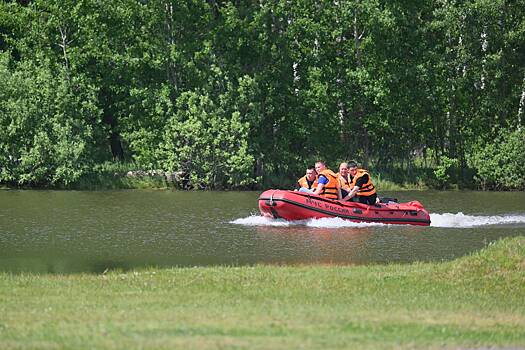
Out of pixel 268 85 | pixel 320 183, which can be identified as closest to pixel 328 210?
pixel 320 183

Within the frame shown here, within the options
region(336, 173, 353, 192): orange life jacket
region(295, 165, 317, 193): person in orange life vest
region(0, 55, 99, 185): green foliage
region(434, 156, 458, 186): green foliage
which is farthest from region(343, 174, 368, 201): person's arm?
region(0, 55, 99, 185): green foliage

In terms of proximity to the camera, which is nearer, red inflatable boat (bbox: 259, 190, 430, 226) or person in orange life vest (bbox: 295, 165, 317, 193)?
red inflatable boat (bbox: 259, 190, 430, 226)

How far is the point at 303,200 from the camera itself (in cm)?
2694

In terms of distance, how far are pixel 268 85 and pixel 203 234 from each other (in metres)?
19.1

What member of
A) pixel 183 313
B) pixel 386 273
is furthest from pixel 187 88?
pixel 183 313

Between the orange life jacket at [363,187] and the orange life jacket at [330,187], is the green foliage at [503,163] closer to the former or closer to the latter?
the orange life jacket at [363,187]

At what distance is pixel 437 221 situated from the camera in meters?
28.3

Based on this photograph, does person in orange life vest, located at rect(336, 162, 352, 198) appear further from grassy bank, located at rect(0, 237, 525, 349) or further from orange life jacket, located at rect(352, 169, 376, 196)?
A: grassy bank, located at rect(0, 237, 525, 349)

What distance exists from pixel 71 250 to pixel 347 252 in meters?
5.37

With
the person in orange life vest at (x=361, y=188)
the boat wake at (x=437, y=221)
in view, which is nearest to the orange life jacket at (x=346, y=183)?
the person in orange life vest at (x=361, y=188)

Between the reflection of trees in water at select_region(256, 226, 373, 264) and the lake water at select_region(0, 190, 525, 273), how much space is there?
0.02 meters

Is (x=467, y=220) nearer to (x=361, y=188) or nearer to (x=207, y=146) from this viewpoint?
(x=361, y=188)

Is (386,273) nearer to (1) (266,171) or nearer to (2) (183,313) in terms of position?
(2) (183,313)

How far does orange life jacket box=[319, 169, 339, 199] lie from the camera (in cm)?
2748
